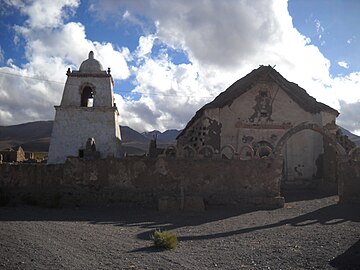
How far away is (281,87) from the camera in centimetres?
1998

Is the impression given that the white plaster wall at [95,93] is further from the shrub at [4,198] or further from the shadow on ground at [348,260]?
the shadow on ground at [348,260]

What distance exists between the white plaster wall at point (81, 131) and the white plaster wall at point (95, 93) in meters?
0.44

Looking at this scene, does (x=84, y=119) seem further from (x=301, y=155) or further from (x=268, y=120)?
(x=301, y=155)

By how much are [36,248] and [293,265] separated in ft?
14.5

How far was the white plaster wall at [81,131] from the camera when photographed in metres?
21.9

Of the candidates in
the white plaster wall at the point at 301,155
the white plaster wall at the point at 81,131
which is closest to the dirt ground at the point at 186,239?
the white plaster wall at the point at 301,155

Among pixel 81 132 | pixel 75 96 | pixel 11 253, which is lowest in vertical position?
pixel 11 253

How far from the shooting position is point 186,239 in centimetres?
786

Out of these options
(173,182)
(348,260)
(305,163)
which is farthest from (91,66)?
(348,260)

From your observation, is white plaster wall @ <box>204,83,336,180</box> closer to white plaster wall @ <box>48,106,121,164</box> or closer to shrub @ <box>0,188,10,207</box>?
white plaster wall @ <box>48,106,121,164</box>

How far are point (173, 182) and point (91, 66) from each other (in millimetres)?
13890

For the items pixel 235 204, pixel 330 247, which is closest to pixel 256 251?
pixel 330 247

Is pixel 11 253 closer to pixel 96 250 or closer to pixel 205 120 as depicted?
pixel 96 250

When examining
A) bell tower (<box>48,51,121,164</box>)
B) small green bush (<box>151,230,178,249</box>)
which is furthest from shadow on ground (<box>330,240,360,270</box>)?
bell tower (<box>48,51,121,164</box>)
